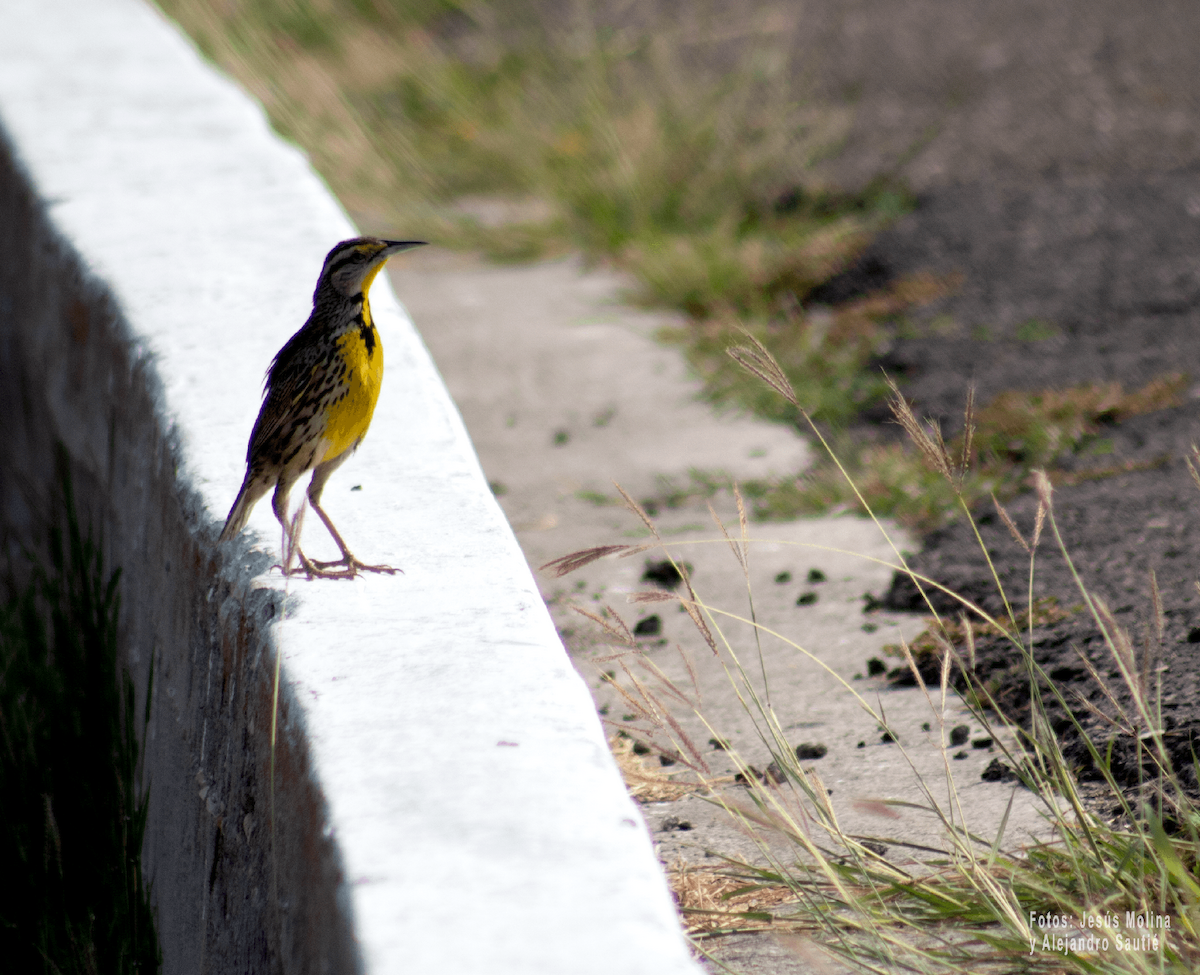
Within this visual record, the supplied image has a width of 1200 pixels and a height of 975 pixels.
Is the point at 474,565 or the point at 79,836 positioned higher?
the point at 474,565

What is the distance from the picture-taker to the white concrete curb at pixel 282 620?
1.76 metres

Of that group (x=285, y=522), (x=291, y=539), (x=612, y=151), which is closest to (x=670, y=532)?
(x=285, y=522)

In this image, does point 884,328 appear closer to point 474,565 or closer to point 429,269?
point 429,269

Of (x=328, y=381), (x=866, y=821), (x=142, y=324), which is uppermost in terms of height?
(x=328, y=381)

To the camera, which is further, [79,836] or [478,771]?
[79,836]

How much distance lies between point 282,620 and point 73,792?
1.38m

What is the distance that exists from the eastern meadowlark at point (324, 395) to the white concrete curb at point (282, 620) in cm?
9

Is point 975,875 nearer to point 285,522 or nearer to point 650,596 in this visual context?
point 650,596

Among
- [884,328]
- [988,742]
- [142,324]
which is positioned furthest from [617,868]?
[884,328]

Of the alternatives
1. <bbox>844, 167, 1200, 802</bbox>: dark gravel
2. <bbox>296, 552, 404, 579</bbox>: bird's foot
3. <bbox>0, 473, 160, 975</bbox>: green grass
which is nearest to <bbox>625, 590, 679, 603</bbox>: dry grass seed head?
<bbox>296, 552, 404, 579</bbox>: bird's foot

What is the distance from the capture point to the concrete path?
282 cm

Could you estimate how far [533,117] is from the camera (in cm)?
777

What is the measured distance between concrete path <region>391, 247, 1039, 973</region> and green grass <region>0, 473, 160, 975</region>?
3.60ft

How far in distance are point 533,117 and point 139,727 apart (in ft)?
17.0
